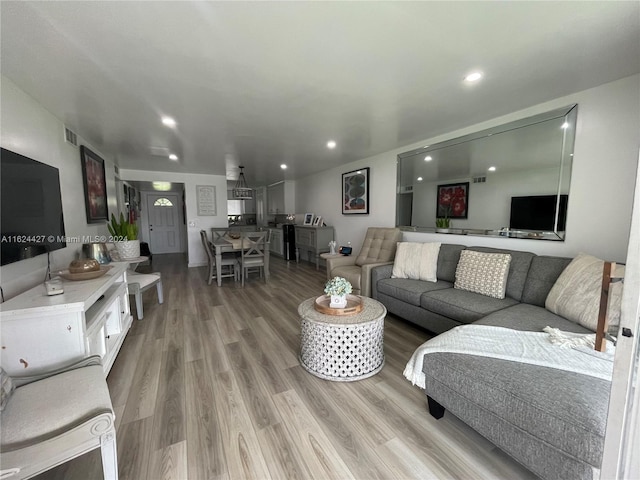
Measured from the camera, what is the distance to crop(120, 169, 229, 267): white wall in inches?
233

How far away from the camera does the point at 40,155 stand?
225cm

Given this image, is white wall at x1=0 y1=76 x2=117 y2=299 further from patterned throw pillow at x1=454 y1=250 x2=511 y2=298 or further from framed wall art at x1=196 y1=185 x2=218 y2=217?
patterned throw pillow at x1=454 y1=250 x2=511 y2=298

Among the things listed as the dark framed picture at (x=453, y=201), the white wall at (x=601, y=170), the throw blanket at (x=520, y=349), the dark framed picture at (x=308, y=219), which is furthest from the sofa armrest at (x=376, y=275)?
the dark framed picture at (x=308, y=219)

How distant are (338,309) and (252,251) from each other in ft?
9.70

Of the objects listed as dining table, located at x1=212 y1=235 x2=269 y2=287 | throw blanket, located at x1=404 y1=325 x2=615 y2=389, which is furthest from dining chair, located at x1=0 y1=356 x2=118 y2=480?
dining table, located at x1=212 y1=235 x2=269 y2=287

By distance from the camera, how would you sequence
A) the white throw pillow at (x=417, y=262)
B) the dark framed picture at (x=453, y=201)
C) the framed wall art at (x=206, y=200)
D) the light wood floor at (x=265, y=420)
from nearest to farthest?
the light wood floor at (x=265, y=420), the white throw pillow at (x=417, y=262), the dark framed picture at (x=453, y=201), the framed wall art at (x=206, y=200)

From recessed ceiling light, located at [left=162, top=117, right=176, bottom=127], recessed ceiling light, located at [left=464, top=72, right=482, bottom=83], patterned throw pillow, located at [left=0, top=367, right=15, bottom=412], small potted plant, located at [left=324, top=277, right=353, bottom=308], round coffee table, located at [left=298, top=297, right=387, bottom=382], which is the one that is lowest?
round coffee table, located at [left=298, top=297, right=387, bottom=382]

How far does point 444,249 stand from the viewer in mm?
3121

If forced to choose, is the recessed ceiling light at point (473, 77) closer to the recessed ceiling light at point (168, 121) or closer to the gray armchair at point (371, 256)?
the gray armchair at point (371, 256)

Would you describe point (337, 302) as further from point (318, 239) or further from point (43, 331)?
point (318, 239)

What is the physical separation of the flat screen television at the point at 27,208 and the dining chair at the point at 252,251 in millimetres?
2479

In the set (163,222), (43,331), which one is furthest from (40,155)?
(163,222)

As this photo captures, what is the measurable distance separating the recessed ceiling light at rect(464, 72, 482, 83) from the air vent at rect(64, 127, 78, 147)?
392 cm

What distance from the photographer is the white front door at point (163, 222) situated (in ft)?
25.5
